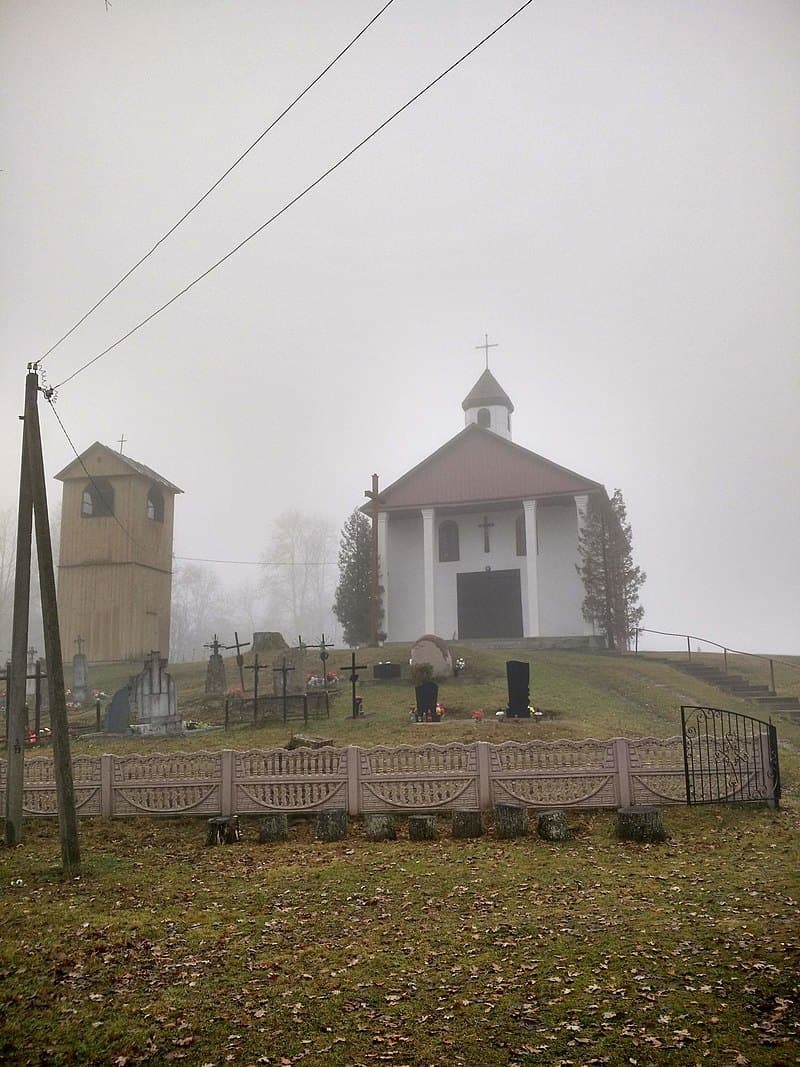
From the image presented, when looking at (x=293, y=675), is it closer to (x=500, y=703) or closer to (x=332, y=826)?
(x=500, y=703)

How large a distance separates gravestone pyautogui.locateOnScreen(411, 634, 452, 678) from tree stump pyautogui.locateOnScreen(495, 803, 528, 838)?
1321 centimetres

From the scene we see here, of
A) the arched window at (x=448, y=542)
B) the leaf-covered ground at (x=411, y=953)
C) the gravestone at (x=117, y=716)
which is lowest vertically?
the leaf-covered ground at (x=411, y=953)

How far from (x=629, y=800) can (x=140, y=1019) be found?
7.54 meters

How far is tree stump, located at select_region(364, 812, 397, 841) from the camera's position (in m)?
10.7

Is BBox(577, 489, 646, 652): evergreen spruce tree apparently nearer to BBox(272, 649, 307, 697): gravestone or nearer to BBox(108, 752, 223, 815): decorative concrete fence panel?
BBox(272, 649, 307, 697): gravestone

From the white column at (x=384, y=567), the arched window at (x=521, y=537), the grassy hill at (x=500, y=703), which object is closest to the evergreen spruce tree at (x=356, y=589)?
the white column at (x=384, y=567)

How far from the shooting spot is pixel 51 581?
1019cm

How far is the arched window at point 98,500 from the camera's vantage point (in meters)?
36.3

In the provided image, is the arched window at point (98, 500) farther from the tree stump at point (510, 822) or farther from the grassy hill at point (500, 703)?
the tree stump at point (510, 822)

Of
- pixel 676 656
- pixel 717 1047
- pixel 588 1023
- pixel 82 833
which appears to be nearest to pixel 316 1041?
pixel 588 1023

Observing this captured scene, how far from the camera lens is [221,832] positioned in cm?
1089

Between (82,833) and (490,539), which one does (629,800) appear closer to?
(82,833)

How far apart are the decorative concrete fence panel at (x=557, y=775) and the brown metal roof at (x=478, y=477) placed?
22.4 metres

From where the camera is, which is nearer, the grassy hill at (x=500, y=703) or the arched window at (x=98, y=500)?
the grassy hill at (x=500, y=703)
